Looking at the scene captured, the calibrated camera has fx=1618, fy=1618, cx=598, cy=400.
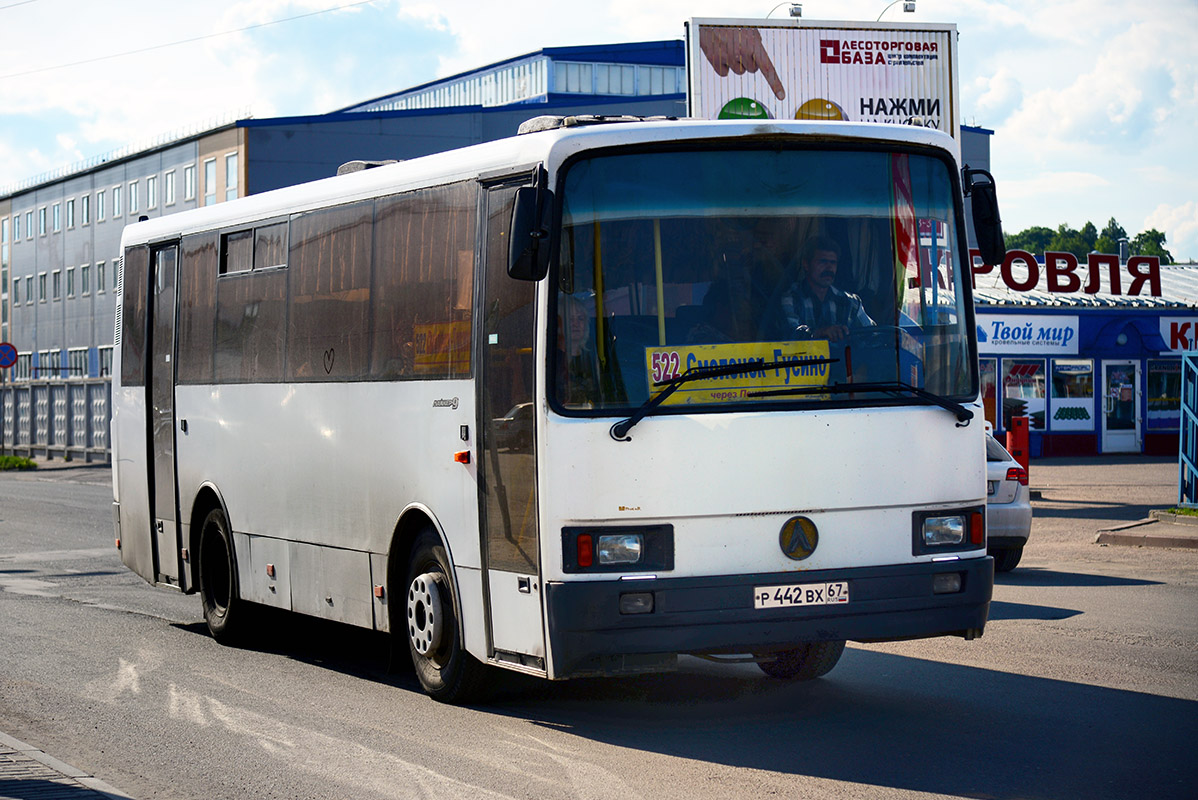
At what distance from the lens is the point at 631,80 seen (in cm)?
6375

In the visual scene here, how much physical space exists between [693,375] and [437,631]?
2.12m

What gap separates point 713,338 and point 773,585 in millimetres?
1170

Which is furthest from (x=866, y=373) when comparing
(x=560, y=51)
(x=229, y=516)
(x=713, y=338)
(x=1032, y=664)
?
(x=560, y=51)

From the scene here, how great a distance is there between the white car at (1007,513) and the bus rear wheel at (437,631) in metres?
7.81

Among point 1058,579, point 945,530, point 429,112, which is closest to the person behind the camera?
point 945,530

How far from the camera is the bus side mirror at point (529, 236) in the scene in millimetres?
7312

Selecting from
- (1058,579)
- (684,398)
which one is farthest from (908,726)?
(1058,579)

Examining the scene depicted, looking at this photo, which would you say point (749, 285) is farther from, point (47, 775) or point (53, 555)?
point (53, 555)

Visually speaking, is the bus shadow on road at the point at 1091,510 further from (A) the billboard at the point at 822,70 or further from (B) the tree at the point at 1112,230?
(B) the tree at the point at 1112,230

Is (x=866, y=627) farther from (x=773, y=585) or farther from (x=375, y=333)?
(x=375, y=333)

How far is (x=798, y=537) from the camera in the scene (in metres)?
7.53

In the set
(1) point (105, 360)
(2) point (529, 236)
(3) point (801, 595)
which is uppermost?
(1) point (105, 360)

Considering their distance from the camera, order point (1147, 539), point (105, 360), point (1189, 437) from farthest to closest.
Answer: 1. point (105, 360)
2. point (1189, 437)
3. point (1147, 539)

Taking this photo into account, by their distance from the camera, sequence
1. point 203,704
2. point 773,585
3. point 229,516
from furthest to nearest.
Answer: point 229,516, point 203,704, point 773,585
